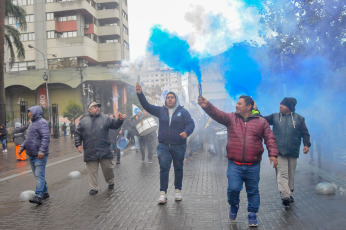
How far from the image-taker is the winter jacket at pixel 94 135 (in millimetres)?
6848

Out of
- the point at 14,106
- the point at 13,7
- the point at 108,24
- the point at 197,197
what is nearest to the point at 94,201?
the point at 197,197

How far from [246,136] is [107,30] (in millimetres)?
49893

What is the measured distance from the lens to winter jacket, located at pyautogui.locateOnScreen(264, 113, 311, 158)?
18.9 feet

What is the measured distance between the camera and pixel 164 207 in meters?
5.64

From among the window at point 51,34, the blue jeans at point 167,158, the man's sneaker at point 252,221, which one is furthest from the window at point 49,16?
the man's sneaker at point 252,221

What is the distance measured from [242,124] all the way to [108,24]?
5194 cm

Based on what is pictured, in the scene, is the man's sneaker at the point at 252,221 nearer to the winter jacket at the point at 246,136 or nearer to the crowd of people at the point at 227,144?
the crowd of people at the point at 227,144

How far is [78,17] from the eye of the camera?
47844mm

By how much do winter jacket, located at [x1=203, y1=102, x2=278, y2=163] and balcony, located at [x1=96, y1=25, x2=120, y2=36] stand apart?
1934 inches

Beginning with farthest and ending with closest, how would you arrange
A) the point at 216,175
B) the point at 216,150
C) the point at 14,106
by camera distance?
the point at 14,106
the point at 216,150
the point at 216,175

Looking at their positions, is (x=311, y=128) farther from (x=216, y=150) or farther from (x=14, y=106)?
(x=14, y=106)

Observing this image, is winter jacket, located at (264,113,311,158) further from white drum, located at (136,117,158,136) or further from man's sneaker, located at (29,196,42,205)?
white drum, located at (136,117,158,136)

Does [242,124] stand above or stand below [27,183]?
above

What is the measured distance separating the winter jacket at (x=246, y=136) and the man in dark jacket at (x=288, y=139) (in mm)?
1198
